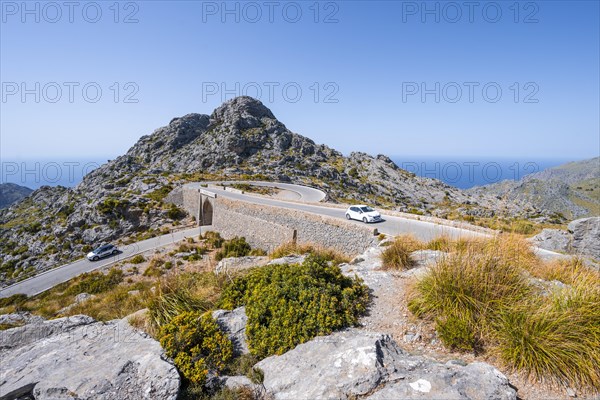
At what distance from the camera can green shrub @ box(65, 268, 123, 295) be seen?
20438 millimetres

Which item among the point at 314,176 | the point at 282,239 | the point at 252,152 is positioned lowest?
the point at 282,239

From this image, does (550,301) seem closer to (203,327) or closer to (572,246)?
(203,327)

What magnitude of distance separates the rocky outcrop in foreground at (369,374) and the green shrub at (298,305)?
0.98 ft

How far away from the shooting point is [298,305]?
5.75 meters

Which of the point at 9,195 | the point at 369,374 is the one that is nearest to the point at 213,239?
the point at 369,374

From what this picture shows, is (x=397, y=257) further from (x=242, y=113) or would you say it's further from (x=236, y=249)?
(x=242, y=113)

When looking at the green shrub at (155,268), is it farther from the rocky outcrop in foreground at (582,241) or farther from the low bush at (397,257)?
the rocky outcrop in foreground at (582,241)

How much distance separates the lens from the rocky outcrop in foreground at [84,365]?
409 cm

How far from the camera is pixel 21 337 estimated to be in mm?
5879

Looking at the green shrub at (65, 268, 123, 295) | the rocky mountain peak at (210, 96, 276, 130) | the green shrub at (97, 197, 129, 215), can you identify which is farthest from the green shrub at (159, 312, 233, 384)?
the rocky mountain peak at (210, 96, 276, 130)

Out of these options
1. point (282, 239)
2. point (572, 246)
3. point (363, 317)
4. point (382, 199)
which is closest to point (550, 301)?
point (363, 317)

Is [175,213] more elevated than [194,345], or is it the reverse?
[175,213]

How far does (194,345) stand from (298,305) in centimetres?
217

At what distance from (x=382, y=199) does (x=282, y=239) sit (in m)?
37.7
